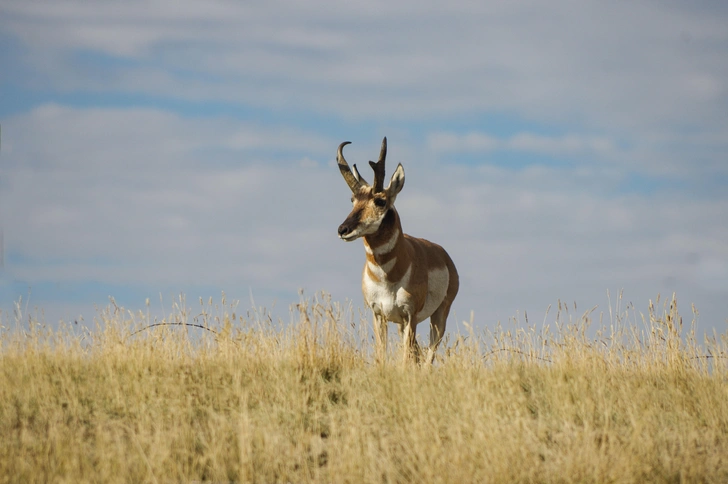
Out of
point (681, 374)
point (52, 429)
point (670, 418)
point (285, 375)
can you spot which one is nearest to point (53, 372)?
point (52, 429)

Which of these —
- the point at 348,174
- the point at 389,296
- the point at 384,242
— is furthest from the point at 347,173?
the point at 389,296

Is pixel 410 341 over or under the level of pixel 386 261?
under

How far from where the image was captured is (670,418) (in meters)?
9.96

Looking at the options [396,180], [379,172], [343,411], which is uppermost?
[379,172]

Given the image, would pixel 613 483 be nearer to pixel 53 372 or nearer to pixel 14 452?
pixel 14 452

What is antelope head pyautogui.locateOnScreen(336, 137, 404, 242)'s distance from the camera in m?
12.1

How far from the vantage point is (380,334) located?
12680 mm

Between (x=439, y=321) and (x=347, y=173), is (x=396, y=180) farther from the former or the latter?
(x=439, y=321)

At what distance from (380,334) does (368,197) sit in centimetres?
228

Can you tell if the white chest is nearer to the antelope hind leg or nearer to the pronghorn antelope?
the pronghorn antelope

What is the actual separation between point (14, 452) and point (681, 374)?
9244 mm

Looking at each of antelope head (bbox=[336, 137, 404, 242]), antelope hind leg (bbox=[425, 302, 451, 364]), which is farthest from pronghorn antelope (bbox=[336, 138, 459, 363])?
antelope hind leg (bbox=[425, 302, 451, 364])

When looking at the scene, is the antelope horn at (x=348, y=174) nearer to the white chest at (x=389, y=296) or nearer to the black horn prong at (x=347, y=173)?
the black horn prong at (x=347, y=173)

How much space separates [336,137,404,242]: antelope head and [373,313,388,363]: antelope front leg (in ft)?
4.93
